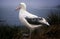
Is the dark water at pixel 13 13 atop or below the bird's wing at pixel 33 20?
atop

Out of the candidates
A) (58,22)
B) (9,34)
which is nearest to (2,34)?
(9,34)

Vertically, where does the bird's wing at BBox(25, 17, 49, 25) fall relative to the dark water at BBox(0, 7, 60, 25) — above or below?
below

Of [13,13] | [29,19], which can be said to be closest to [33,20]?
[29,19]

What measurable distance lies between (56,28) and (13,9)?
488 millimetres

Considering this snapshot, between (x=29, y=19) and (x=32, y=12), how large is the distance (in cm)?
9

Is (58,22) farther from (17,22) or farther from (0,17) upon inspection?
(0,17)

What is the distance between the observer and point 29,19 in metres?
1.88

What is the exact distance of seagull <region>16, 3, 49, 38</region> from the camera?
73.7 inches

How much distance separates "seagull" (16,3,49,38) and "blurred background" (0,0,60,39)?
0.04 metres

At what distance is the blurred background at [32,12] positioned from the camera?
1.91 metres

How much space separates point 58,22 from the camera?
6.28 ft

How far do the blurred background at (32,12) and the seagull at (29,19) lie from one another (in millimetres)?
38

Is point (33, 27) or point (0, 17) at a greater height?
point (0, 17)

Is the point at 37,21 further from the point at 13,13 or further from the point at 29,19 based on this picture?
the point at 13,13
